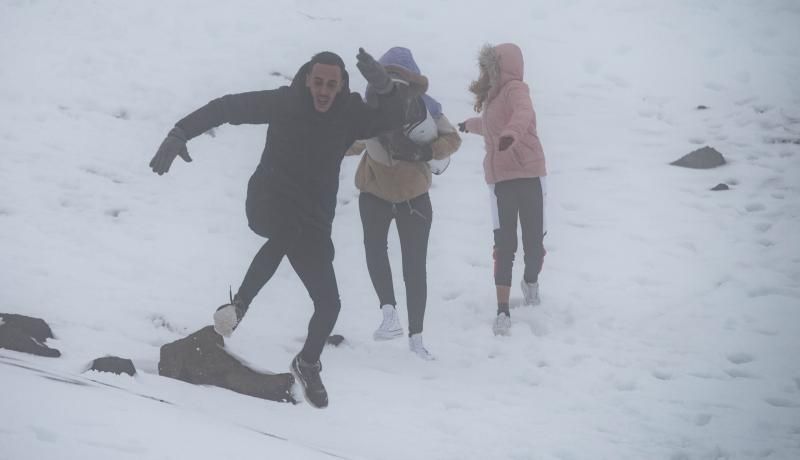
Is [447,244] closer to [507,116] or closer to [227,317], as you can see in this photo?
[507,116]

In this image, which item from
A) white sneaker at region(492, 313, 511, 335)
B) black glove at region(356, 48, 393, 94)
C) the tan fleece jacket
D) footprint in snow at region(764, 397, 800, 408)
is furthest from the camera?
white sneaker at region(492, 313, 511, 335)

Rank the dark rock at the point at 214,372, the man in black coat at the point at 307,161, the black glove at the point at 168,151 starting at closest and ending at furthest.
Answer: the black glove at the point at 168,151
the man in black coat at the point at 307,161
the dark rock at the point at 214,372

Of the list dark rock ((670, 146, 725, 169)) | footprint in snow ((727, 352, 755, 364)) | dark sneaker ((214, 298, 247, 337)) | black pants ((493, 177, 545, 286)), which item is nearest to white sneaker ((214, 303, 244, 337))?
dark sneaker ((214, 298, 247, 337))

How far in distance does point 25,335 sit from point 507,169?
368 cm

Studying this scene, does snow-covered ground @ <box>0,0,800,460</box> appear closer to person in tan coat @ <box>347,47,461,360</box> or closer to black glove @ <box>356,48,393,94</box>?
person in tan coat @ <box>347,47,461,360</box>

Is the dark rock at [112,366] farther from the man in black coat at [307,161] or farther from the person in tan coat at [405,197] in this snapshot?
the person in tan coat at [405,197]

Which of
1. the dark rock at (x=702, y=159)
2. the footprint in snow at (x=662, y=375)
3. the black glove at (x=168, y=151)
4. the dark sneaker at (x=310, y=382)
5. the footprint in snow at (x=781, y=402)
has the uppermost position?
the black glove at (x=168, y=151)

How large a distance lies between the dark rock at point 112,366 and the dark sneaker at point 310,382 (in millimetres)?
923

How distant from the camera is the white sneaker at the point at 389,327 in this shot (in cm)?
562

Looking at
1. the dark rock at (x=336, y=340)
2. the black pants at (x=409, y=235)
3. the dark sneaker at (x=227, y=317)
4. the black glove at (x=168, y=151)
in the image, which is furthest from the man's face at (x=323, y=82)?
the dark rock at (x=336, y=340)

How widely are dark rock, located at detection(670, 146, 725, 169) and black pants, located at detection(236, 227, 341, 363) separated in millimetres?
6522

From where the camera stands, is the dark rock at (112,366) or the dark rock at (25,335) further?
the dark rock at (25,335)

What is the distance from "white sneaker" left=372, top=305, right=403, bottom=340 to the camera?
5621mm

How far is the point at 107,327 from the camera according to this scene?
211 inches
